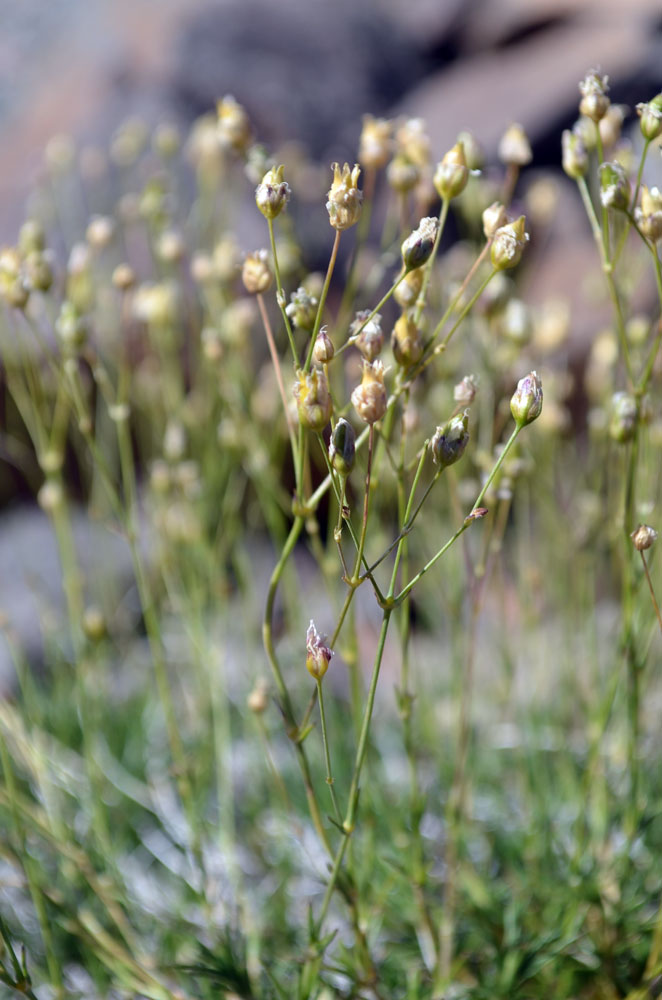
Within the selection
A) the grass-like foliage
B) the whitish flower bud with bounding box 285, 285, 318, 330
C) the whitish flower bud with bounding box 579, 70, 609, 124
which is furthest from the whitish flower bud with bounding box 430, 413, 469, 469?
the whitish flower bud with bounding box 579, 70, 609, 124

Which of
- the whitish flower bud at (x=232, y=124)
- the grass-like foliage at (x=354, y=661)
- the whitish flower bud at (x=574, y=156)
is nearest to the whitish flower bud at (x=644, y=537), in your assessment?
the grass-like foliage at (x=354, y=661)

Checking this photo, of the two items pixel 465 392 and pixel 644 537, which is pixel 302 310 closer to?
pixel 465 392

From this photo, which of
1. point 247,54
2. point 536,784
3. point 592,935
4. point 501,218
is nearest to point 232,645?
point 536,784

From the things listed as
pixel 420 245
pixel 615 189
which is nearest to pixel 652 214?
pixel 615 189

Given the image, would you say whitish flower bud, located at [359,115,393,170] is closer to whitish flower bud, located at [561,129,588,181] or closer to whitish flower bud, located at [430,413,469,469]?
whitish flower bud, located at [561,129,588,181]

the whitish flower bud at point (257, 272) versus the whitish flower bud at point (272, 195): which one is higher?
the whitish flower bud at point (257, 272)

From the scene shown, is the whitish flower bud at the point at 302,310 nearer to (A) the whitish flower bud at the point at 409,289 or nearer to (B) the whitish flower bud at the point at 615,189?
(A) the whitish flower bud at the point at 409,289
